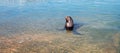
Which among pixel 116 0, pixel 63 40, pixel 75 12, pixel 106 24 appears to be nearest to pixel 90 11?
pixel 75 12

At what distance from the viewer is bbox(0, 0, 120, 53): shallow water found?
10781 mm

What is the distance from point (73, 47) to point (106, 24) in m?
4.74

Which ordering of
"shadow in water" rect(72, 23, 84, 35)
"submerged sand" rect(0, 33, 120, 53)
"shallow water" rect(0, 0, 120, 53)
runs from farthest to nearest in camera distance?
"shadow in water" rect(72, 23, 84, 35) → "shallow water" rect(0, 0, 120, 53) → "submerged sand" rect(0, 33, 120, 53)

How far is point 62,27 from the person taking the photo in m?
13.9

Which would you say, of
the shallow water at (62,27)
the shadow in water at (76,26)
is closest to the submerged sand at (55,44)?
the shallow water at (62,27)

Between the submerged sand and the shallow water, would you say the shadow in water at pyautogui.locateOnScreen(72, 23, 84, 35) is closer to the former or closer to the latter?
the shallow water

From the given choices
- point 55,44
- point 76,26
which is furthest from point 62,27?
point 55,44

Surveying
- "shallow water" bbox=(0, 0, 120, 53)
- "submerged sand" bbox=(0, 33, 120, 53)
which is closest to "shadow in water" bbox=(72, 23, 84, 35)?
"shallow water" bbox=(0, 0, 120, 53)

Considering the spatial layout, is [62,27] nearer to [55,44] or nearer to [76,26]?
[76,26]

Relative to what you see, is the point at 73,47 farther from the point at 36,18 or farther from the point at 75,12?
the point at 75,12

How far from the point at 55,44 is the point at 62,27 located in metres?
3.00

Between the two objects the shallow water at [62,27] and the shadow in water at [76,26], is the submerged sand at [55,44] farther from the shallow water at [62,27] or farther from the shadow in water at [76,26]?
the shadow in water at [76,26]

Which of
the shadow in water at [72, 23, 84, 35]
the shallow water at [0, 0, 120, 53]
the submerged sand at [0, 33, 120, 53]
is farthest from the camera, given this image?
the shadow in water at [72, 23, 84, 35]

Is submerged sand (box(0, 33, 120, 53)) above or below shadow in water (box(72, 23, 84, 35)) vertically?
below
